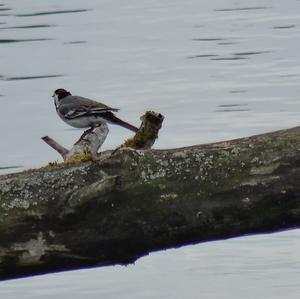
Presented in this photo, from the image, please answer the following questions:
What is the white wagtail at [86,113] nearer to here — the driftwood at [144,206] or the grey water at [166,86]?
the grey water at [166,86]

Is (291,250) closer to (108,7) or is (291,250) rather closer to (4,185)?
(4,185)

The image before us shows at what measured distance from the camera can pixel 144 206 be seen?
19.0ft

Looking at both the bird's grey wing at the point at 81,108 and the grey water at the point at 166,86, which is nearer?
the bird's grey wing at the point at 81,108

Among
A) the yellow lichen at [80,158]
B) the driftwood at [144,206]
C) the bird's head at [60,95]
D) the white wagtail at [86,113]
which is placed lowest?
the driftwood at [144,206]

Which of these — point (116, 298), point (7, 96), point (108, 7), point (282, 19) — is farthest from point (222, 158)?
point (108, 7)

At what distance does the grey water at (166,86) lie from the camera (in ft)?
32.5

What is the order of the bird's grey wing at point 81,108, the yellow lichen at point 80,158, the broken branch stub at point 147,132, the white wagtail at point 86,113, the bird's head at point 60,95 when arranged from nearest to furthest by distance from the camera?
the yellow lichen at point 80,158 < the broken branch stub at point 147,132 < the white wagtail at point 86,113 < the bird's grey wing at point 81,108 < the bird's head at point 60,95

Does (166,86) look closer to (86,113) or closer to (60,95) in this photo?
(60,95)

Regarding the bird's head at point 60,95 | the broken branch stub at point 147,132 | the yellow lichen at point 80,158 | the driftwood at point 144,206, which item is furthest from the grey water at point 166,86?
the driftwood at point 144,206

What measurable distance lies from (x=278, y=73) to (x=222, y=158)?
12.2 metres

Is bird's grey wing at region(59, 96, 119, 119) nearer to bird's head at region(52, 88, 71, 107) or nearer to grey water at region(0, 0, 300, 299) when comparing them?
bird's head at region(52, 88, 71, 107)

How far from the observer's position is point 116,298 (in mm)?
9477

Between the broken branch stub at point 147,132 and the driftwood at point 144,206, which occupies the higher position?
the broken branch stub at point 147,132

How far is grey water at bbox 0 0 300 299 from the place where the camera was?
991 centimetres
